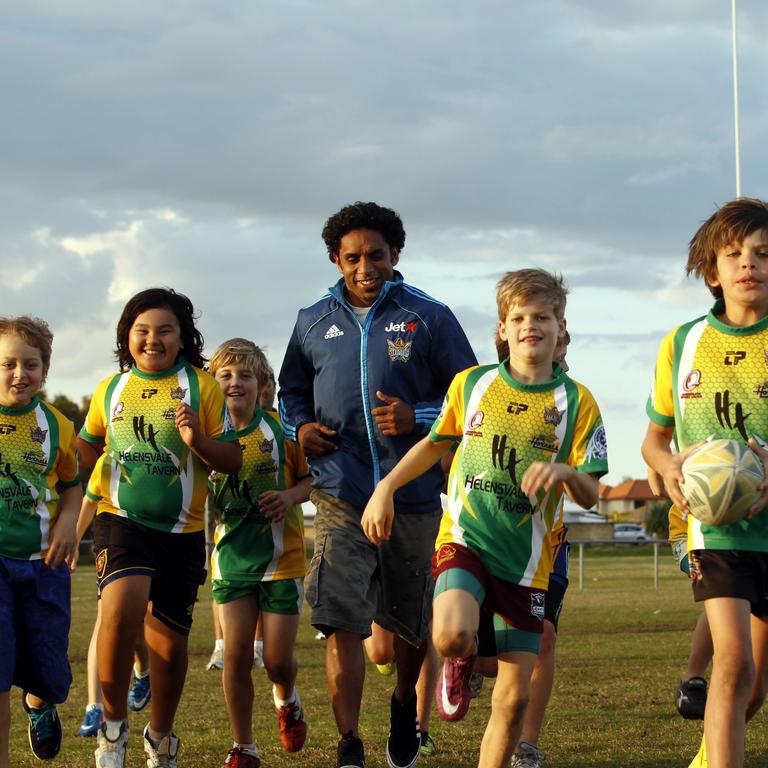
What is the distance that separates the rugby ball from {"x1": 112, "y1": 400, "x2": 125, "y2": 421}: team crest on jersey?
124 inches

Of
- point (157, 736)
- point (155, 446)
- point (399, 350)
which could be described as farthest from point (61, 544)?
point (399, 350)

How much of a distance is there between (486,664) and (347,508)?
1.24 meters

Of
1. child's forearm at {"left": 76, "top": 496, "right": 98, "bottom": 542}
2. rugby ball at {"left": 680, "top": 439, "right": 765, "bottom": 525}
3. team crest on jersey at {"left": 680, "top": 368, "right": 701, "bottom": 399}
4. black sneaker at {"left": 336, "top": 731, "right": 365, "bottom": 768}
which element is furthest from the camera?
child's forearm at {"left": 76, "top": 496, "right": 98, "bottom": 542}

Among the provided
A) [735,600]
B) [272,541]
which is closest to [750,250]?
[735,600]

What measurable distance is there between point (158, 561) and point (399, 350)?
166 centimetres

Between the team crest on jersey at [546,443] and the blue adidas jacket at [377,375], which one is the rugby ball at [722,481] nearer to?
the team crest on jersey at [546,443]

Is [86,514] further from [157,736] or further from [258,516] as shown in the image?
[157,736]

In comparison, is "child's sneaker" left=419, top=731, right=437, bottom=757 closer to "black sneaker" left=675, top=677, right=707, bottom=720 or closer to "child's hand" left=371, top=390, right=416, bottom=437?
"black sneaker" left=675, top=677, right=707, bottom=720

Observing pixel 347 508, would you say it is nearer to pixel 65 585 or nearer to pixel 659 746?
pixel 65 585

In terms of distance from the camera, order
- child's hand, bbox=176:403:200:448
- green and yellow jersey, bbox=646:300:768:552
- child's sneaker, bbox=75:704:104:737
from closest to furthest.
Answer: green and yellow jersey, bbox=646:300:768:552, child's hand, bbox=176:403:200:448, child's sneaker, bbox=75:704:104:737

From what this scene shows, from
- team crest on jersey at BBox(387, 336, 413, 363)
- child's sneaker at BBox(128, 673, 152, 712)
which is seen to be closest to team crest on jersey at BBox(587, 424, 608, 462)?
team crest on jersey at BBox(387, 336, 413, 363)

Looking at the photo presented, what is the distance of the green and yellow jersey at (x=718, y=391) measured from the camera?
535cm

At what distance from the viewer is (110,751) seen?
6680 mm

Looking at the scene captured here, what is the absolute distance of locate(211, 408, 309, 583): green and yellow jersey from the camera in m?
7.77
